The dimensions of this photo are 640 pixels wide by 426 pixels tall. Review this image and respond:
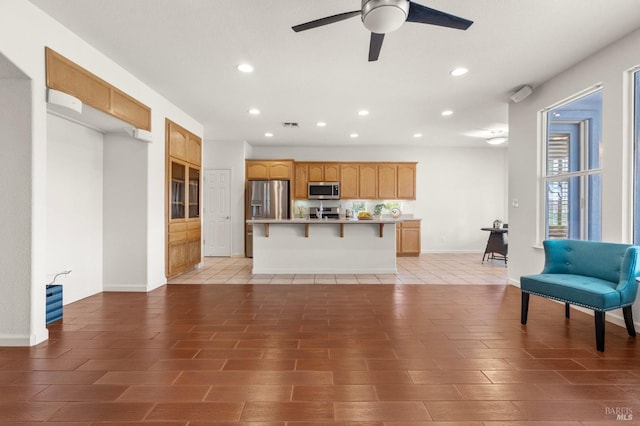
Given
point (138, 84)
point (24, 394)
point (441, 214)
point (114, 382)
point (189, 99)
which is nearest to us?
point (24, 394)

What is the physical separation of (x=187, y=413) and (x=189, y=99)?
14.0ft

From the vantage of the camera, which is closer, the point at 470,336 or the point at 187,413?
the point at 187,413

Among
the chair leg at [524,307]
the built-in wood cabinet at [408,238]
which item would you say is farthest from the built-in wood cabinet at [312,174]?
the chair leg at [524,307]

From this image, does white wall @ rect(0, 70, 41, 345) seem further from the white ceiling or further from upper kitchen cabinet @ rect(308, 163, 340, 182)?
upper kitchen cabinet @ rect(308, 163, 340, 182)

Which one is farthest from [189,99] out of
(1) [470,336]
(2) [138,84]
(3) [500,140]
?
(3) [500,140]

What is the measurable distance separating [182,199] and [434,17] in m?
4.51

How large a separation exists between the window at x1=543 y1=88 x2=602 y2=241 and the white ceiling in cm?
54

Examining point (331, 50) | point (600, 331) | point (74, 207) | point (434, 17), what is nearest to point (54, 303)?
point (74, 207)

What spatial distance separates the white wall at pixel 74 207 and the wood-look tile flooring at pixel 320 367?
46 cm

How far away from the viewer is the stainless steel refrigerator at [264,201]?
7.54 metres

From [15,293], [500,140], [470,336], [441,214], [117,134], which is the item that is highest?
[500,140]

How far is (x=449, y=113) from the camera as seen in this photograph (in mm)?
5512

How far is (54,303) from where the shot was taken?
3.16m

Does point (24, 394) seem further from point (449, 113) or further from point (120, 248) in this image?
point (449, 113)
